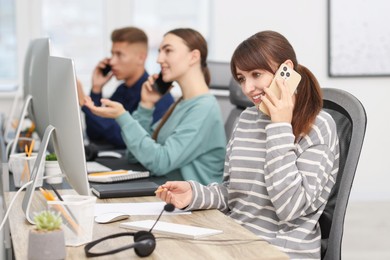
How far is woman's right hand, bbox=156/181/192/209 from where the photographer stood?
1844 mm

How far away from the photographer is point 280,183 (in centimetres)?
172

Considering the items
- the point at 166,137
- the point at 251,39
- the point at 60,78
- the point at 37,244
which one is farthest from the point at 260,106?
the point at 166,137

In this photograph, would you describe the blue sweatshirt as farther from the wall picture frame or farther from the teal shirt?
the wall picture frame

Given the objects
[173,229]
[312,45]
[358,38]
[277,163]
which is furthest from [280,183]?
[358,38]

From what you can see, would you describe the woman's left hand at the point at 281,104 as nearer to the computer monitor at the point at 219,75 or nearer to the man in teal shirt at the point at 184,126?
the man in teal shirt at the point at 184,126

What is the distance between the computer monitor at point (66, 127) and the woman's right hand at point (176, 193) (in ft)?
0.87

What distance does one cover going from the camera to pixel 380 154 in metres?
5.41

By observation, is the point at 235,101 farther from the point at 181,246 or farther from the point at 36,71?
the point at 181,246

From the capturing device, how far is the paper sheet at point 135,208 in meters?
1.83

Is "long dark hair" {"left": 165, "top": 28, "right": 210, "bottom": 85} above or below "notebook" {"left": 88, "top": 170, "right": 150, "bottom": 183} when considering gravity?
above

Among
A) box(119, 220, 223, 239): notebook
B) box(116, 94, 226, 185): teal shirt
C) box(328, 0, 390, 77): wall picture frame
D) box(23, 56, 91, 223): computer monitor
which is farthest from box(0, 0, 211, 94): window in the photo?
box(119, 220, 223, 239): notebook

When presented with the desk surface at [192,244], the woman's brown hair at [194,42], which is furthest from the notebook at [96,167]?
the desk surface at [192,244]

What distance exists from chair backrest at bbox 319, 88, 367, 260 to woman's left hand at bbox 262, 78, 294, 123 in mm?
→ 178

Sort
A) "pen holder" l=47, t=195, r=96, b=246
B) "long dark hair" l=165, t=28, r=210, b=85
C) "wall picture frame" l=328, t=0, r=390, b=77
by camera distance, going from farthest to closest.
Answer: "wall picture frame" l=328, t=0, r=390, b=77, "long dark hair" l=165, t=28, r=210, b=85, "pen holder" l=47, t=195, r=96, b=246
